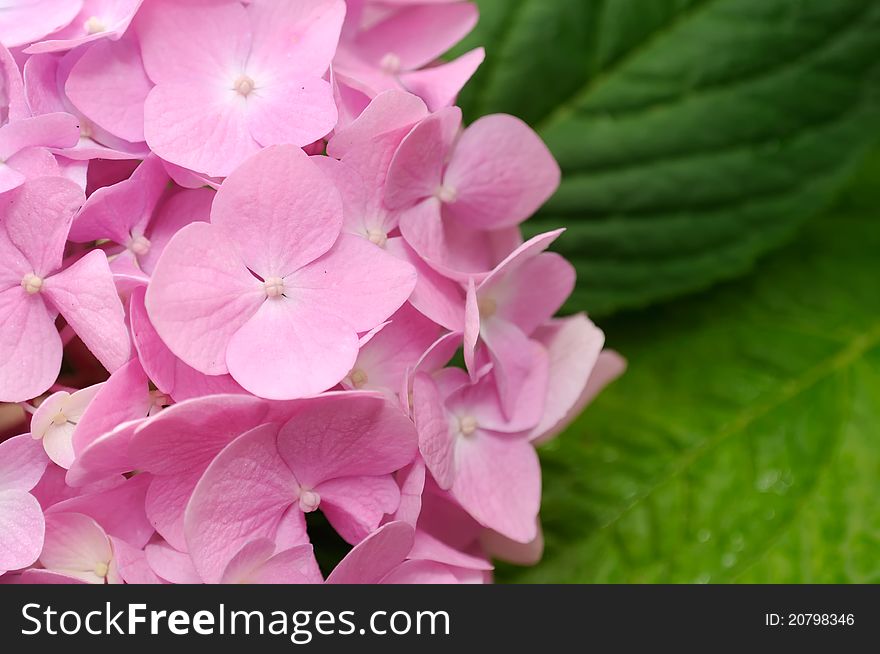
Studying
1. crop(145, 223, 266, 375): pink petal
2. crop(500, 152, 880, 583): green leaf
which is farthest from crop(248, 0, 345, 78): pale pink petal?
crop(500, 152, 880, 583): green leaf

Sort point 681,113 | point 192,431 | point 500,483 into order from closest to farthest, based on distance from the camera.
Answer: point 192,431, point 500,483, point 681,113

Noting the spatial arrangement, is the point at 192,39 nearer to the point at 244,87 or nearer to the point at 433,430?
the point at 244,87

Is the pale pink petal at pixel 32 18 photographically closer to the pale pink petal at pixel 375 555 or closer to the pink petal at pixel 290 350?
the pink petal at pixel 290 350

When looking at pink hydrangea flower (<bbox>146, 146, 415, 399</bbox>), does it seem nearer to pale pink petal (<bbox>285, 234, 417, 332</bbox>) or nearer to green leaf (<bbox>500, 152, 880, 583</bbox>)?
pale pink petal (<bbox>285, 234, 417, 332</bbox>)

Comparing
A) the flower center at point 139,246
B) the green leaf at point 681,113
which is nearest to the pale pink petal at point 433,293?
the flower center at point 139,246

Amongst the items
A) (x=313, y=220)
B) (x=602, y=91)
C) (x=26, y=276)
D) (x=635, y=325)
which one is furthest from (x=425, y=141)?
(x=635, y=325)

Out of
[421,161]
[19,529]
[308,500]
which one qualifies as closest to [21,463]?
[19,529]

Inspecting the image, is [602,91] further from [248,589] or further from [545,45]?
[248,589]
